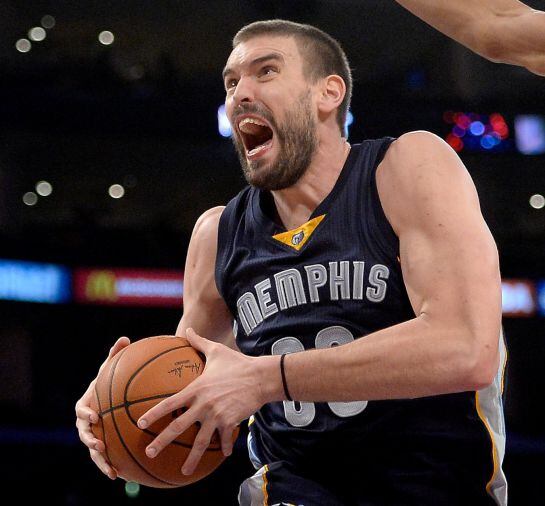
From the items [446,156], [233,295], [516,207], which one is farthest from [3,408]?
[446,156]

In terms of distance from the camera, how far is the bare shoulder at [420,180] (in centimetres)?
267

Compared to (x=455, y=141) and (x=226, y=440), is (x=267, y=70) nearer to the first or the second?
(x=226, y=440)

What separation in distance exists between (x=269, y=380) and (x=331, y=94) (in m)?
1.18

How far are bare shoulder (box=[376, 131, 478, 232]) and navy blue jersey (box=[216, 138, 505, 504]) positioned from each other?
0.19ft

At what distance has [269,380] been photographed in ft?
8.02

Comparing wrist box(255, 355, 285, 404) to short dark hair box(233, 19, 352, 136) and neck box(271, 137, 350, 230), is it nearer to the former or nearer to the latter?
neck box(271, 137, 350, 230)

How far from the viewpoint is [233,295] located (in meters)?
3.13

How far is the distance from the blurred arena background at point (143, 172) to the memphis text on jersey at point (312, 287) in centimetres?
704

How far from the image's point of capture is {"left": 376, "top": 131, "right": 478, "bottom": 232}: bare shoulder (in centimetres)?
267

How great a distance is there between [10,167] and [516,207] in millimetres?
6534

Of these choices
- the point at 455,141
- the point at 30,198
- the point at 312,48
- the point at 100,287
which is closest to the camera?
the point at 312,48

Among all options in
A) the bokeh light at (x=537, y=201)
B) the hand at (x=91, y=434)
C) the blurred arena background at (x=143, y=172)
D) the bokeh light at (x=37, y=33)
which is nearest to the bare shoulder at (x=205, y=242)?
the hand at (x=91, y=434)

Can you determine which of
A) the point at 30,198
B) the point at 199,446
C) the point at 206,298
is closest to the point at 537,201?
the point at 30,198

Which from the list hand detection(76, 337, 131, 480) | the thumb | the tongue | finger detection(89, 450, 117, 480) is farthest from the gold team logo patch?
finger detection(89, 450, 117, 480)
